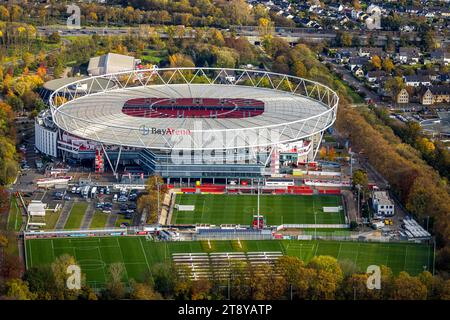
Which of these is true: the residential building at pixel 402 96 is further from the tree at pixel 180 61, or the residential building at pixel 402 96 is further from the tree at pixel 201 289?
the tree at pixel 201 289

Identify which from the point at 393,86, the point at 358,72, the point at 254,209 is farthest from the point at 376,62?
the point at 254,209

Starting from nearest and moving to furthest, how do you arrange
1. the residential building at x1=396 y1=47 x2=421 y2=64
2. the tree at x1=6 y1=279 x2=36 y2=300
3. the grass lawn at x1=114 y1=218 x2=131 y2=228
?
the tree at x1=6 y1=279 x2=36 y2=300 → the grass lawn at x1=114 y1=218 x2=131 y2=228 → the residential building at x1=396 y1=47 x2=421 y2=64

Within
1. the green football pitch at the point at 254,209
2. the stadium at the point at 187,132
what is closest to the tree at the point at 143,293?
the green football pitch at the point at 254,209

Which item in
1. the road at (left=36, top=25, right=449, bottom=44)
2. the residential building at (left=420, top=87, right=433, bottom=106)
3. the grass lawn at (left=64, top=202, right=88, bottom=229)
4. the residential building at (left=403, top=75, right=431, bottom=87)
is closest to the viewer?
the grass lawn at (left=64, top=202, right=88, bottom=229)

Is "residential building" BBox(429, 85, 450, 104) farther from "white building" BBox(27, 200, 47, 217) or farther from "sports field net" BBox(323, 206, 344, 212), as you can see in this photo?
"white building" BBox(27, 200, 47, 217)

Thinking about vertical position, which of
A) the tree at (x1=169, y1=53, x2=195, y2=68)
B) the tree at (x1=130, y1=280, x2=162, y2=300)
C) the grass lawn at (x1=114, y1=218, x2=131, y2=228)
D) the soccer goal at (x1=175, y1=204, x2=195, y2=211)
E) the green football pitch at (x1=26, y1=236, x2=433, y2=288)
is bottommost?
the green football pitch at (x1=26, y1=236, x2=433, y2=288)

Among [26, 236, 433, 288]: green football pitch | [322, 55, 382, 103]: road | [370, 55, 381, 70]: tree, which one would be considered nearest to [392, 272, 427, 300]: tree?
[26, 236, 433, 288]: green football pitch

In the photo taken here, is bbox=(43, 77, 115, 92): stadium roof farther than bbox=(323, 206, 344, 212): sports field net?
Yes

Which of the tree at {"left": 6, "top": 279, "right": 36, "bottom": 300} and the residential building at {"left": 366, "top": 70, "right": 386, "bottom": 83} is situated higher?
the residential building at {"left": 366, "top": 70, "right": 386, "bottom": 83}

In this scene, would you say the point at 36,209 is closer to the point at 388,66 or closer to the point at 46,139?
the point at 46,139
